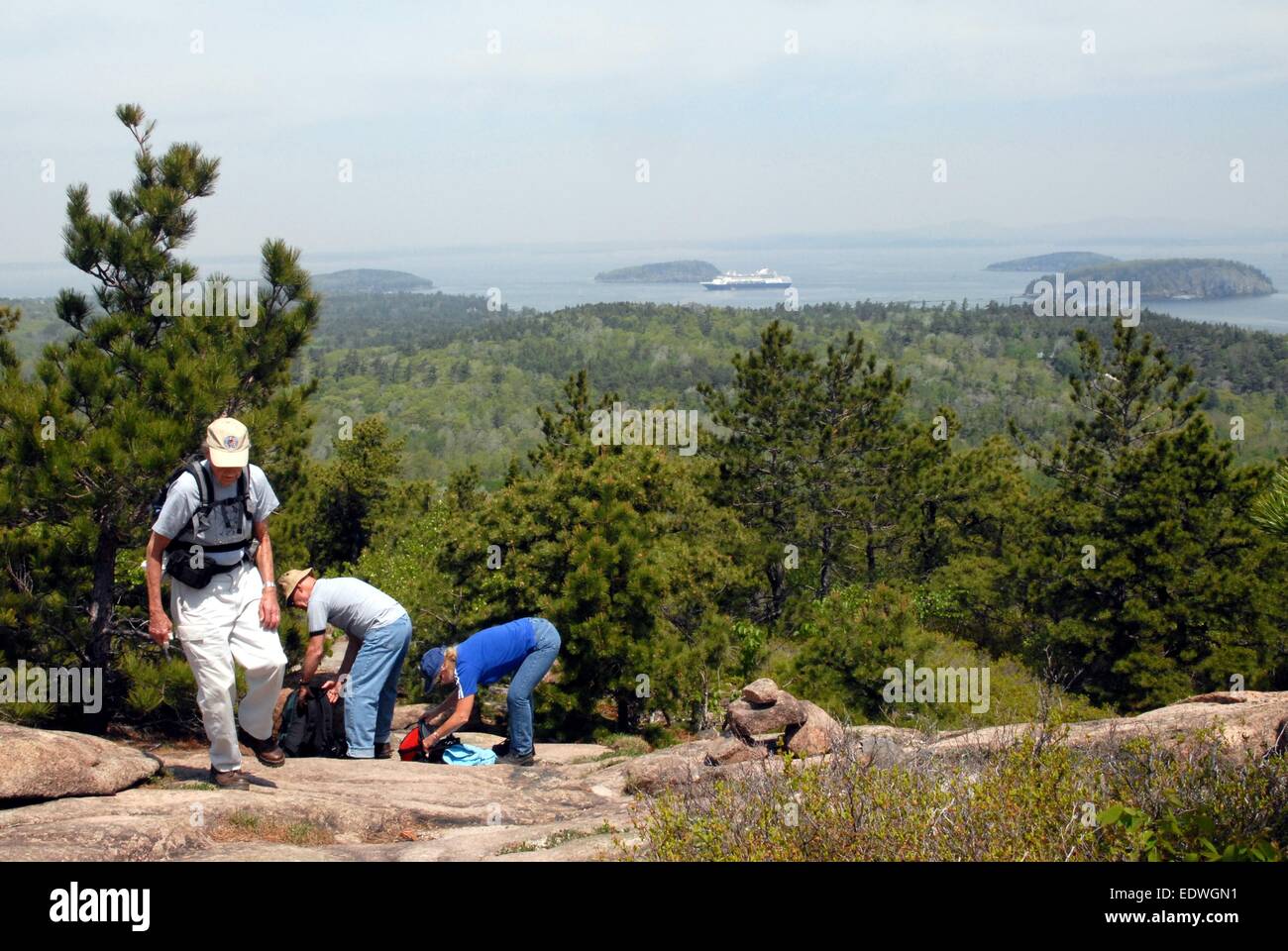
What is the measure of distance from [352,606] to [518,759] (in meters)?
2.00

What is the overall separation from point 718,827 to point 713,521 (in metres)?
26.3

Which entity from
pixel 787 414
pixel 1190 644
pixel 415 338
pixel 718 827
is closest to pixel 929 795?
pixel 718 827

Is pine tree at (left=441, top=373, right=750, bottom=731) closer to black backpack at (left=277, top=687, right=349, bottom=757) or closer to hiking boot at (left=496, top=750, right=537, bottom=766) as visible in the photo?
hiking boot at (left=496, top=750, right=537, bottom=766)

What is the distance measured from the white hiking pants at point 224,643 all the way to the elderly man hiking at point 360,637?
1170 mm

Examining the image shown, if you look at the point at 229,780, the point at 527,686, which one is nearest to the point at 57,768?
the point at 229,780

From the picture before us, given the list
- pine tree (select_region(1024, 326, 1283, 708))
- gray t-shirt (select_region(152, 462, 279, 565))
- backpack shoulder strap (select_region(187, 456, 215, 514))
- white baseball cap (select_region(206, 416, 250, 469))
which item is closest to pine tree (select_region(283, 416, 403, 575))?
pine tree (select_region(1024, 326, 1283, 708))

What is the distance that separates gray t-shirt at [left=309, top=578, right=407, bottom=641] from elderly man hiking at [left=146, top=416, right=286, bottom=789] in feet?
3.88

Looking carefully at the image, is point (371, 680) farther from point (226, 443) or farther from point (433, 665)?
point (226, 443)

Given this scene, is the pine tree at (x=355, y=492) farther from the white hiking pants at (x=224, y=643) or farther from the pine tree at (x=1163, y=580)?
the white hiking pants at (x=224, y=643)

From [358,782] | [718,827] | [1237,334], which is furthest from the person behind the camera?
[1237,334]

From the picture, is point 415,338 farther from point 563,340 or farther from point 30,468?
point 30,468

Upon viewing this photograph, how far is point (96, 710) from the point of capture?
9633mm

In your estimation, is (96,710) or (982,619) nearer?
(96,710)

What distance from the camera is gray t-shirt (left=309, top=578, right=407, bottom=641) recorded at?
7.86 m
